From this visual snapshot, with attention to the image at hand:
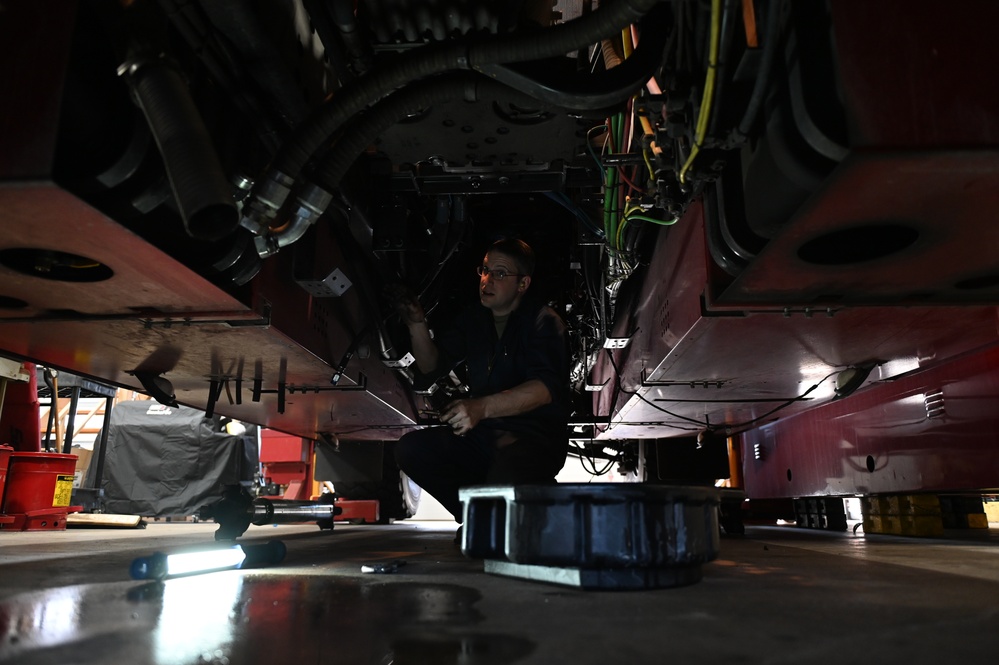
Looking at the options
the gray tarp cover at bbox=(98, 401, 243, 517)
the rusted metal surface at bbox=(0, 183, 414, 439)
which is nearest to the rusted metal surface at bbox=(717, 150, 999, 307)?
the rusted metal surface at bbox=(0, 183, 414, 439)

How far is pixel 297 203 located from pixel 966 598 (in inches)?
54.0

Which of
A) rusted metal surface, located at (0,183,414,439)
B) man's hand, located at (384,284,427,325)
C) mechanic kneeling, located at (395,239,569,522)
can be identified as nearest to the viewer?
rusted metal surface, located at (0,183,414,439)

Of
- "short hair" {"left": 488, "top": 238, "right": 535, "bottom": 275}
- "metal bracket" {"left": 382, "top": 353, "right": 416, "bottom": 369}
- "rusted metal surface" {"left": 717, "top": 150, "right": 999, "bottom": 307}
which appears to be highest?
"short hair" {"left": 488, "top": 238, "right": 535, "bottom": 275}

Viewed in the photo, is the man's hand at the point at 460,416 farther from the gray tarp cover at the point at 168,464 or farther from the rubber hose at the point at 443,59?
the gray tarp cover at the point at 168,464

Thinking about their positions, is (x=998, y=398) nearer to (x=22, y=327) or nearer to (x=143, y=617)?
(x=143, y=617)

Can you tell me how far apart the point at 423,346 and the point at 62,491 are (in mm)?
3122

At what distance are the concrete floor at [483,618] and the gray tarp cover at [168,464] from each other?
5970 millimetres

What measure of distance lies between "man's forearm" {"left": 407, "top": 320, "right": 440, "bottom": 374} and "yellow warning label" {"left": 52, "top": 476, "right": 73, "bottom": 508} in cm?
299

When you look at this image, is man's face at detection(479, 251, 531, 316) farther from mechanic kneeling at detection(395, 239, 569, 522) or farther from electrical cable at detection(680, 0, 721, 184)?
electrical cable at detection(680, 0, 721, 184)

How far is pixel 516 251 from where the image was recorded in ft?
6.86

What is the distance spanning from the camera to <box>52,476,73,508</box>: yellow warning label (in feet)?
12.0

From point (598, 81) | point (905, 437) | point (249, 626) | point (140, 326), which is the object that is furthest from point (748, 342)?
point (140, 326)

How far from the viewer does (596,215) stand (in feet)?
6.20

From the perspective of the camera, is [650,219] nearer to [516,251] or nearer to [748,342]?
[748,342]
